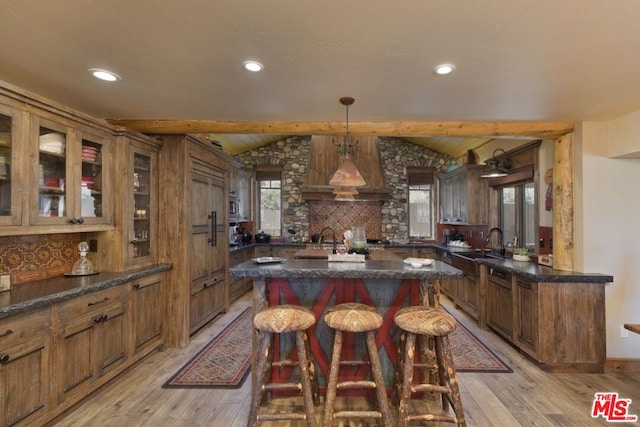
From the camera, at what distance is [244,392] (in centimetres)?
273

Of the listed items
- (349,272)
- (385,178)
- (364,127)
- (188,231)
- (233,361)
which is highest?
(364,127)

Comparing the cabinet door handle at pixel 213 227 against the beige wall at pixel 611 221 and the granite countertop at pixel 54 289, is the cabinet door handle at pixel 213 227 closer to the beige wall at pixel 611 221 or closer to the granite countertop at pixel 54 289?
the granite countertop at pixel 54 289

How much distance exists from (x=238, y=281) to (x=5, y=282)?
145 inches

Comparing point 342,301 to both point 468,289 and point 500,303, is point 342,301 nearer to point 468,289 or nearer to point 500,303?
point 500,303

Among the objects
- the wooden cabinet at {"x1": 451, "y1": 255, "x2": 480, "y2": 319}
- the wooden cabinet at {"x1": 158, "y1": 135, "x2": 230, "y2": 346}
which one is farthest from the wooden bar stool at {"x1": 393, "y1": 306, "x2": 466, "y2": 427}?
the wooden cabinet at {"x1": 158, "y1": 135, "x2": 230, "y2": 346}

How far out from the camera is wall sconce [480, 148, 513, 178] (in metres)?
4.27

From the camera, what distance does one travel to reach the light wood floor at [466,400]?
7.66 feet

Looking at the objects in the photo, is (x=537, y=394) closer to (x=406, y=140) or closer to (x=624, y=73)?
(x=624, y=73)

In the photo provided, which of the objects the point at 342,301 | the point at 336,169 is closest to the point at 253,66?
the point at 342,301

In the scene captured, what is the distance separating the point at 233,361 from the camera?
3303 mm

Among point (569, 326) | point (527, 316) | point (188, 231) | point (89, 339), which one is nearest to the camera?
point (89, 339)

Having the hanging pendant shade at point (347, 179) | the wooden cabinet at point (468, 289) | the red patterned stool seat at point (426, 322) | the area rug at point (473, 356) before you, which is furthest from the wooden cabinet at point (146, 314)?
the wooden cabinet at point (468, 289)

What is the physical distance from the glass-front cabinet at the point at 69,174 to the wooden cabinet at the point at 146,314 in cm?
77

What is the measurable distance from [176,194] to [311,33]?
257cm
